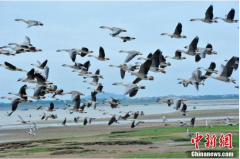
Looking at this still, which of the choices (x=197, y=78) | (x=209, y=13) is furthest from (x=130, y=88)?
(x=209, y=13)

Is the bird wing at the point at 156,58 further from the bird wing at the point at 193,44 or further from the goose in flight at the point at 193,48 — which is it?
the bird wing at the point at 193,44

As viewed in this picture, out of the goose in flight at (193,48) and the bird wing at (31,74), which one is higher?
the goose in flight at (193,48)

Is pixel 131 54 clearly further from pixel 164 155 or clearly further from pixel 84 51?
pixel 164 155

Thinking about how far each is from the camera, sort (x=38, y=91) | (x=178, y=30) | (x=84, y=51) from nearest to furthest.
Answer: (x=38, y=91) → (x=178, y=30) → (x=84, y=51)

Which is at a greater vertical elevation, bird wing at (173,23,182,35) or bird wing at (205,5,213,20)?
bird wing at (205,5,213,20)

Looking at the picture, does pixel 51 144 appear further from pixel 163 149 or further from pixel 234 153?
pixel 234 153

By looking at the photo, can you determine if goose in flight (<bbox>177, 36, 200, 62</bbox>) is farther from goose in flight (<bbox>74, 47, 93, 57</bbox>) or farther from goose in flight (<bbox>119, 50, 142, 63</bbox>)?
goose in flight (<bbox>74, 47, 93, 57</bbox>)

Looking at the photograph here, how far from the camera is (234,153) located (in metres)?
27.2

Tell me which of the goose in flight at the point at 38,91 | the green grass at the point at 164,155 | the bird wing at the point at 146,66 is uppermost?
the bird wing at the point at 146,66

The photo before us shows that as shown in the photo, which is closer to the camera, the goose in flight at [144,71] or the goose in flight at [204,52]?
the goose in flight at [144,71]

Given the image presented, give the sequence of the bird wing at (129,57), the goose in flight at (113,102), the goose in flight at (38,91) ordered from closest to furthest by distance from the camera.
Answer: the goose in flight at (38,91) → the bird wing at (129,57) → the goose in flight at (113,102)

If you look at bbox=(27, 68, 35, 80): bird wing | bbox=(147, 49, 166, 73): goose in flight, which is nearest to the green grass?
bbox=(147, 49, 166, 73): goose in flight

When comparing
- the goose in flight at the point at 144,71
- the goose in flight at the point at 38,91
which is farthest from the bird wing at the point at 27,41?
the goose in flight at the point at 144,71

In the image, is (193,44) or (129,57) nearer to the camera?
(193,44)
